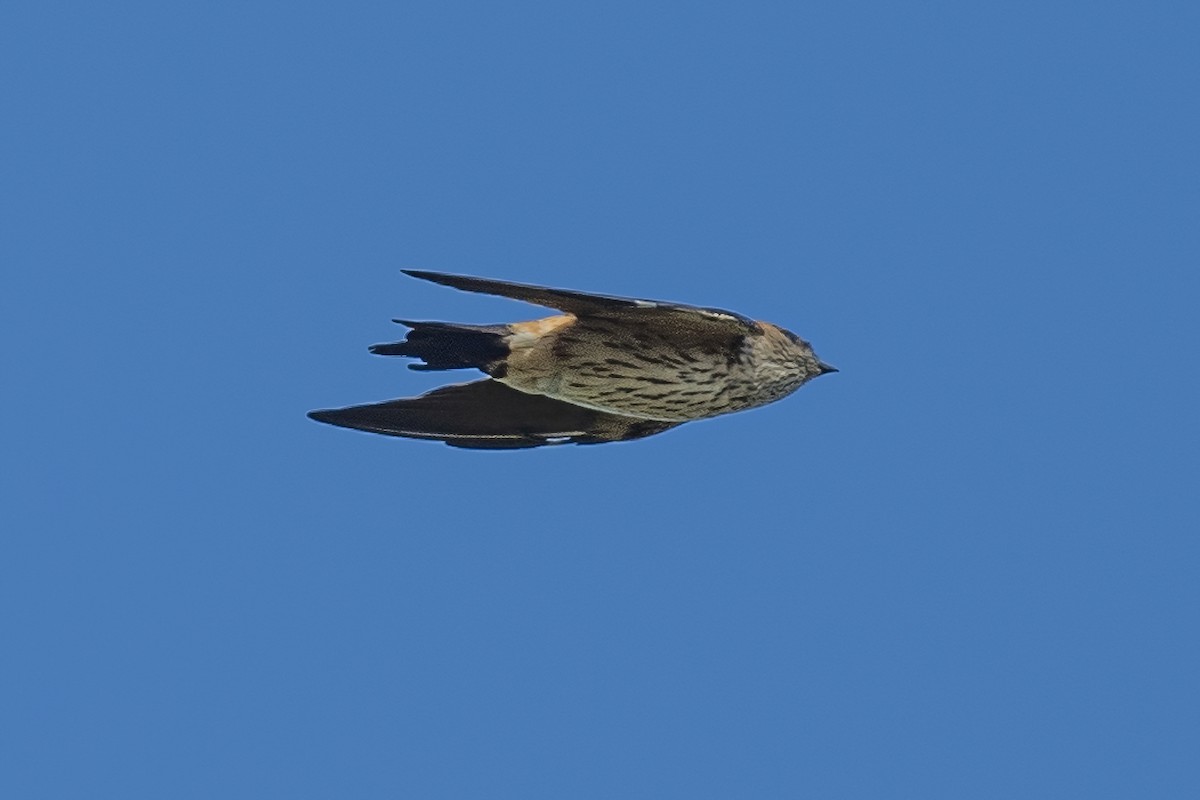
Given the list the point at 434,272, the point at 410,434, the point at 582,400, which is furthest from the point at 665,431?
the point at 434,272

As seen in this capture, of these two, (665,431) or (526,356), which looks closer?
(526,356)

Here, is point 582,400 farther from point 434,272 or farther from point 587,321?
point 434,272

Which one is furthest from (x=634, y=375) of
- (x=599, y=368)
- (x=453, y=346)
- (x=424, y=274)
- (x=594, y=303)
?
(x=424, y=274)

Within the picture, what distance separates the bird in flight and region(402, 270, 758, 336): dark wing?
10 mm

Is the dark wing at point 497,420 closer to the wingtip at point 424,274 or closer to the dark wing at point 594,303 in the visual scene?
the dark wing at point 594,303

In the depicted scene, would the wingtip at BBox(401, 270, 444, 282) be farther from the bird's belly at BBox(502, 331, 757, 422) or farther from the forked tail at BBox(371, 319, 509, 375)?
the bird's belly at BBox(502, 331, 757, 422)

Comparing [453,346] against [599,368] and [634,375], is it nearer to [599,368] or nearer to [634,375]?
[599,368]

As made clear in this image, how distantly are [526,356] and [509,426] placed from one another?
833mm

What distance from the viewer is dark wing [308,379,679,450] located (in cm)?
1113

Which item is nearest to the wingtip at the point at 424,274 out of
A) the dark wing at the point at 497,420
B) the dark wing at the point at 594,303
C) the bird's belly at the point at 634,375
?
the dark wing at the point at 594,303

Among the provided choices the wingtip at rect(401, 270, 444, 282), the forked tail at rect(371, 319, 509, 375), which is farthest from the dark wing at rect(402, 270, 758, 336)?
the forked tail at rect(371, 319, 509, 375)

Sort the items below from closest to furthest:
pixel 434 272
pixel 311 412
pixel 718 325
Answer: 1. pixel 434 272
2. pixel 718 325
3. pixel 311 412

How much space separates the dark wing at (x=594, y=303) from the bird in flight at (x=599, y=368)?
1 centimetres

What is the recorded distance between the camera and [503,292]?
9617 millimetres
